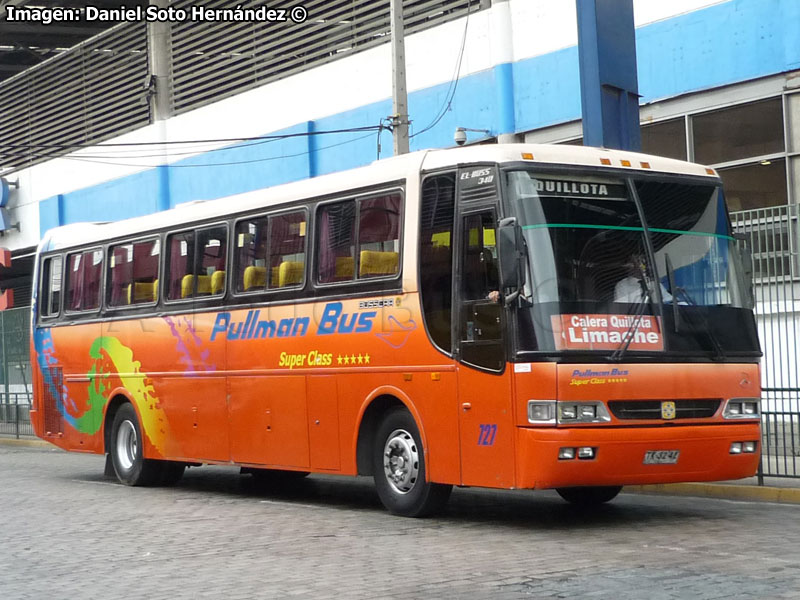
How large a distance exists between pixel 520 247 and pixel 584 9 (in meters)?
7.11

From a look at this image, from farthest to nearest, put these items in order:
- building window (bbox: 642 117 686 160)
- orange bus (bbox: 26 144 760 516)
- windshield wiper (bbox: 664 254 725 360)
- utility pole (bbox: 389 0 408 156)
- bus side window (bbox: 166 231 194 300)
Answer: utility pole (bbox: 389 0 408 156) < building window (bbox: 642 117 686 160) < bus side window (bbox: 166 231 194 300) < windshield wiper (bbox: 664 254 725 360) < orange bus (bbox: 26 144 760 516)

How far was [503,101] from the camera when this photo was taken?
909 inches

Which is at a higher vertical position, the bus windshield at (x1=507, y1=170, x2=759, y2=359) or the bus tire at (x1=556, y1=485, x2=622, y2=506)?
the bus windshield at (x1=507, y1=170, x2=759, y2=359)

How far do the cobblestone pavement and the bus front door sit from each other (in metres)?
0.59

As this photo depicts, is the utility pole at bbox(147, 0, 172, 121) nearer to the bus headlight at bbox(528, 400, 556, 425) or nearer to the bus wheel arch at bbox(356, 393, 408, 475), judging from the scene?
the bus wheel arch at bbox(356, 393, 408, 475)

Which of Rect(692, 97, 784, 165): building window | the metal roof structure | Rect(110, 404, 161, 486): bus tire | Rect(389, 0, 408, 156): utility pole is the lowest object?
Rect(110, 404, 161, 486): bus tire

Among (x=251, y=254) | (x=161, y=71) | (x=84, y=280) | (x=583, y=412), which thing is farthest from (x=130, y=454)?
(x=161, y=71)

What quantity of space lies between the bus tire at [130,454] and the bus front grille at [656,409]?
7832mm

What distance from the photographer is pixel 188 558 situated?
9617 mm

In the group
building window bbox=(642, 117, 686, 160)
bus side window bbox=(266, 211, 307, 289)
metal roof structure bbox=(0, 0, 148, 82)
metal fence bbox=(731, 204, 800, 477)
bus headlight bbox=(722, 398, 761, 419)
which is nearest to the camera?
bus headlight bbox=(722, 398, 761, 419)

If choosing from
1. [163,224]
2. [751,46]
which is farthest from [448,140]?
[163,224]

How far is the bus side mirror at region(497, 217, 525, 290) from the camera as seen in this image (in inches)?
409

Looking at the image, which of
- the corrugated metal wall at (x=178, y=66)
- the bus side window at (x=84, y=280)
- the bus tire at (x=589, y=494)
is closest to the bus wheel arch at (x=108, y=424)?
the bus side window at (x=84, y=280)

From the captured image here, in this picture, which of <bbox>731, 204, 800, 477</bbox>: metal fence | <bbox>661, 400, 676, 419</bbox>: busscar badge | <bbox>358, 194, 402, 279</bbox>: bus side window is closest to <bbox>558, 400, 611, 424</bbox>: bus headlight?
<bbox>661, 400, 676, 419</bbox>: busscar badge
